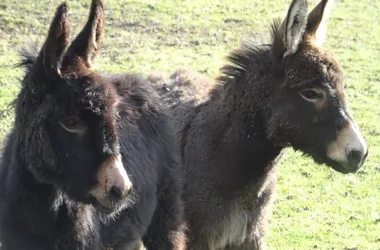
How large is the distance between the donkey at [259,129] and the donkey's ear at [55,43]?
2.02m

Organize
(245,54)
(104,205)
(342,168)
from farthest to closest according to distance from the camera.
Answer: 1. (245,54)
2. (342,168)
3. (104,205)

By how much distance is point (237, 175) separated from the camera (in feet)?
19.0

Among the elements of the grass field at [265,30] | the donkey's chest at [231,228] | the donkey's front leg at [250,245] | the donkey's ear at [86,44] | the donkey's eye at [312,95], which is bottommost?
the grass field at [265,30]

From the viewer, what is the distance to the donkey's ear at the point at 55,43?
4.05m

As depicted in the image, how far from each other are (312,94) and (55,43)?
2.17 meters

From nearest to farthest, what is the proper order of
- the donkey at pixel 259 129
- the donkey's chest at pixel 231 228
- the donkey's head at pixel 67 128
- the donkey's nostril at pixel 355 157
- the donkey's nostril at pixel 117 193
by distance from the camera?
1. the donkey's nostril at pixel 117 193
2. the donkey's head at pixel 67 128
3. the donkey's nostril at pixel 355 157
4. the donkey at pixel 259 129
5. the donkey's chest at pixel 231 228

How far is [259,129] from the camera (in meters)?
5.68

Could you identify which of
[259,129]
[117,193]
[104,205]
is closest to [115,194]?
[117,193]

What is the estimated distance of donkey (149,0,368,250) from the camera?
533cm

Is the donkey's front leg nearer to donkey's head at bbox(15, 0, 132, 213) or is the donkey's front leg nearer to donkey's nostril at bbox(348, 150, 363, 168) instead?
donkey's nostril at bbox(348, 150, 363, 168)

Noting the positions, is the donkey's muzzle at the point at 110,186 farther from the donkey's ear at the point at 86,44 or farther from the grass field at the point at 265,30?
the grass field at the point at 265,30

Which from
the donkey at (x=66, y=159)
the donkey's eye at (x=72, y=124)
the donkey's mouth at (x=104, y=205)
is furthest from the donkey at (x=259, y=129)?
the donkey's eye at (x=72, y=124)

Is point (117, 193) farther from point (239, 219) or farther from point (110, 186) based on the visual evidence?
point (239, 219)

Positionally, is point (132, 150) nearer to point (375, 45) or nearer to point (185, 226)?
point (185, 226)
